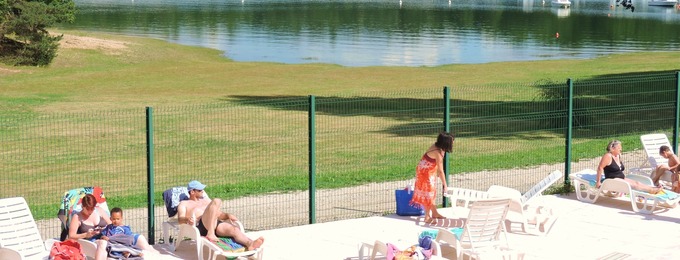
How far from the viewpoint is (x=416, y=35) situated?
80125 millimetres

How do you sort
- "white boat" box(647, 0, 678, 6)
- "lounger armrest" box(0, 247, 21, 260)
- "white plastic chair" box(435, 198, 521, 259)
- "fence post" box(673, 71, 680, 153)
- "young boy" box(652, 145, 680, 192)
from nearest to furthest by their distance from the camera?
"lounger armrest" box(0, 247, 21, 260)
"white plastic chair" box(435, 198, 521, 259)
"young boy" box(652, 145, 680, 192)
"fence post" box(673, 71, 680, 153)
"white boat" box(647, 0, 678, 6)

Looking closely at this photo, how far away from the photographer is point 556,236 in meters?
13.8

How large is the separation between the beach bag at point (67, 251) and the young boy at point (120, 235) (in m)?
0.56

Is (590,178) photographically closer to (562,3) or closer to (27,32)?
(27,32)

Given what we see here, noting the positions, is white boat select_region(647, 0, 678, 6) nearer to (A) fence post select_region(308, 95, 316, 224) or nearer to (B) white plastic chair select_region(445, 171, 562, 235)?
(B) white plastic chair select_region(445, 171, 562, 235)

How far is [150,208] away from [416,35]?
67978 mm

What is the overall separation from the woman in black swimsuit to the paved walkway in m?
1.08

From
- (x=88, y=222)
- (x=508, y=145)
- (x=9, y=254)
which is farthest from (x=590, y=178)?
(x=9, y=254)

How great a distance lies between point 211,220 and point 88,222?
1.40 meters

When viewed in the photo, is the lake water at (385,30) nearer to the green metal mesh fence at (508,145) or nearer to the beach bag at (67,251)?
the green metal mesh fence at (508,145)

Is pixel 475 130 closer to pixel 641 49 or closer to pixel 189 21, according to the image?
pixel 641 49

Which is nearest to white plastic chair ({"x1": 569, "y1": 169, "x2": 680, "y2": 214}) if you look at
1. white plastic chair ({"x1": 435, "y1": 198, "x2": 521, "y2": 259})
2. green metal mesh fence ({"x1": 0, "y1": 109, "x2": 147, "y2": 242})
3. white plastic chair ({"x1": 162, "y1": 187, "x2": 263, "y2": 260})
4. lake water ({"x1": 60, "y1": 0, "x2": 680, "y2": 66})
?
white plastic chair ({"x1": 435, "y1": 198, "x2": 521, "y2": 259})

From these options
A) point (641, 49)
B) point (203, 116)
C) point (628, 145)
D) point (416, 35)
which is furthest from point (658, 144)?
point (416, 35)

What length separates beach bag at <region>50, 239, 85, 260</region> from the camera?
34.8 feet
